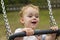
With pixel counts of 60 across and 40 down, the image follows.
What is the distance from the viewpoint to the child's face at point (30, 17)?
9.47ft

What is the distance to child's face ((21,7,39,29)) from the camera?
9.47 feet

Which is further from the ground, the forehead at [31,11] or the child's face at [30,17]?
the forehead at [31,11]

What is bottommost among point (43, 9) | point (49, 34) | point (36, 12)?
point (43, 9)

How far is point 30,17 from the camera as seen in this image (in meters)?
2.94

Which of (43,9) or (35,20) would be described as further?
(43,9)

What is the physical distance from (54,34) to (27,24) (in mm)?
318

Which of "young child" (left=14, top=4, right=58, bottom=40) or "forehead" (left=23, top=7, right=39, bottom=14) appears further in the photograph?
"forehead" (left=23, top=7, right=39, bottom=14)

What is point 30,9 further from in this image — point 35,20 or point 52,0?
point 52,0

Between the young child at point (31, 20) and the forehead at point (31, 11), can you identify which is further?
the forehead at point (31, 11)

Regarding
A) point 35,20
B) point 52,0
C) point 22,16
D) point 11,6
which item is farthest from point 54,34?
point 52,0

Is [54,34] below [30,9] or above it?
below

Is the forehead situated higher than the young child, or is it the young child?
the forehead

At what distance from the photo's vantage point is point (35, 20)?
288cm

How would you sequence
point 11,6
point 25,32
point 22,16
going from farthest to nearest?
point 11,6
point 22,16
point 25,32
